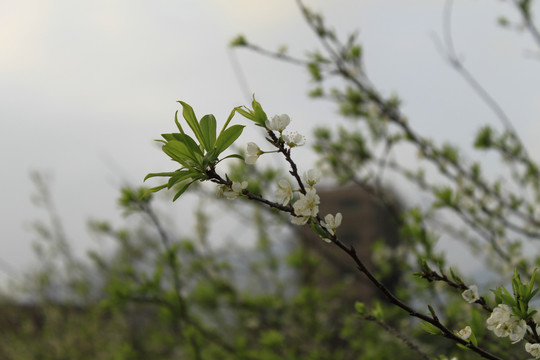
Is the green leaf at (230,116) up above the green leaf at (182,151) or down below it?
above

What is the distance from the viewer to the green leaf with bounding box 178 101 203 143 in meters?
0.92

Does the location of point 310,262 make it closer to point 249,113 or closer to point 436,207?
point 436,207

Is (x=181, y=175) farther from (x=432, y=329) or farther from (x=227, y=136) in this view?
(x=432, y=329)

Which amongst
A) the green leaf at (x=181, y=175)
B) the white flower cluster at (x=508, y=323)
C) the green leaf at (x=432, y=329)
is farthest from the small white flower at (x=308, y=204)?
the white flower cluster at (x=508, y=323)

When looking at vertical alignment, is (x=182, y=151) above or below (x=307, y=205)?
above

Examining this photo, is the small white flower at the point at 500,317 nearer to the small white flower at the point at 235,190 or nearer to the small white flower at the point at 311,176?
the small white flower at the point at 311,176

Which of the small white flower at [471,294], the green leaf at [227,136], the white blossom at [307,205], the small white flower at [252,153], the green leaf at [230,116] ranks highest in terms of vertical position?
the green leaf at [230,116]

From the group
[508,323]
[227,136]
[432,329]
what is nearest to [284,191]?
[227,136]

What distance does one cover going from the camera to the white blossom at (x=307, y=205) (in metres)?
0.88

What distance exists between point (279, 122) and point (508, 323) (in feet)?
2.10

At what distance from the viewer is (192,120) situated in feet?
3.04

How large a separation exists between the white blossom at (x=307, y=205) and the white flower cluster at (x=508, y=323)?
43cm

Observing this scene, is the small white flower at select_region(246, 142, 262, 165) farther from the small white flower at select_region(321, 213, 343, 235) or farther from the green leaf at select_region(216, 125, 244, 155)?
the small white flower at select_region(321, 213, 343, 235)

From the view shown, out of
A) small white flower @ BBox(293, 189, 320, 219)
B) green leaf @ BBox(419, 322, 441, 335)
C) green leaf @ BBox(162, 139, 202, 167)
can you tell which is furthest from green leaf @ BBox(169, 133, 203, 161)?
green leaf @ BBox(419, 322, 441, 335)
